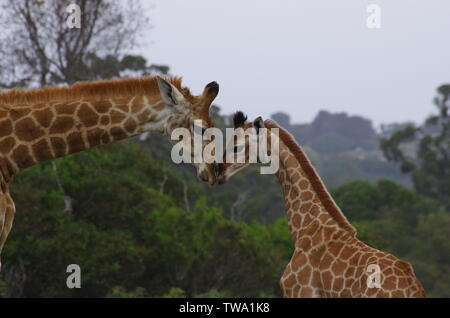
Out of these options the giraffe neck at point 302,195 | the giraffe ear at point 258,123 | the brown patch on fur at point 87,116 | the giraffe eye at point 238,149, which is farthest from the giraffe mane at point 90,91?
the giraffe neck at point 302,195

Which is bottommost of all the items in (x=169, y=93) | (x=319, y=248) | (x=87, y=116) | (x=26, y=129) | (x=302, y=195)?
(x=319, y=248)

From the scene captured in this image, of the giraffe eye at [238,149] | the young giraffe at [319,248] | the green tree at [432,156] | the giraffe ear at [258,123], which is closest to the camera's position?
the young giraffe at [319,248]

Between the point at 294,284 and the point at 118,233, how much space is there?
1856 centimetres

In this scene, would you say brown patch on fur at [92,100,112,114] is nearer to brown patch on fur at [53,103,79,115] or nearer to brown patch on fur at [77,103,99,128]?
brown patch on fur at [77,103,99,128]

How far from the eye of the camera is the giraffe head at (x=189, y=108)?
27.1 ft

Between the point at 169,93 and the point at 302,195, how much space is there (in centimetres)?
158

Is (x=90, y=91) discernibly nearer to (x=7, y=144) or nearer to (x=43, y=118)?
(x=43, y=118)

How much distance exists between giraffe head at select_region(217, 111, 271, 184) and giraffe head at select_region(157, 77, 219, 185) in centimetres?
54

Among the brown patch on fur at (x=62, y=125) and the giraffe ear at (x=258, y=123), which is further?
the giraffe ear at (x=258, y=123)

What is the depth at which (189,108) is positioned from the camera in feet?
27.4

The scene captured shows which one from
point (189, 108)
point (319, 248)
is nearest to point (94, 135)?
point (189, 108)

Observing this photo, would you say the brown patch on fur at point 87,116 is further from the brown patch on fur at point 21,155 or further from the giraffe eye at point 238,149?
the giraffe eye at point 238,149

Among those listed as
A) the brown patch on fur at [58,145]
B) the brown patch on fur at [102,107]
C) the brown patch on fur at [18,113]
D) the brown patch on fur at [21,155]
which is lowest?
the brown patch on fur at [21,155]

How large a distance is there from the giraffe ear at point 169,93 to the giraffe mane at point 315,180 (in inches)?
42.6
